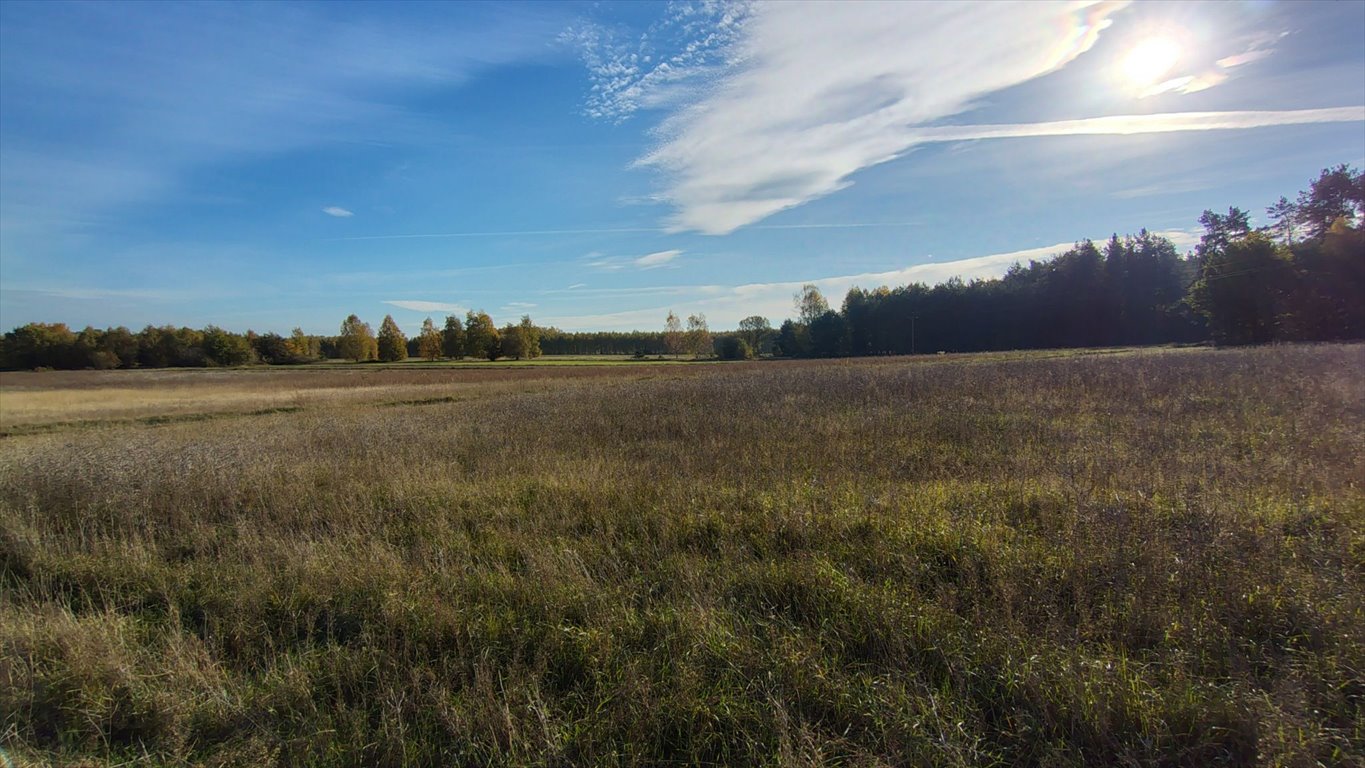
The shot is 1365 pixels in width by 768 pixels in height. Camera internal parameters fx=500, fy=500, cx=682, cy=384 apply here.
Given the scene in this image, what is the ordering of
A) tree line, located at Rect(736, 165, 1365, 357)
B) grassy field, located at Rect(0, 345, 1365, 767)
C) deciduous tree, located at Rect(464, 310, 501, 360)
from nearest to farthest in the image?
grassy field, located at Rect(0, 345, 1365, 767)
tree line, located at Rect(736, 165, 1365, 357)
deciduous tree, located at Rect(464, 310, 501, 360)

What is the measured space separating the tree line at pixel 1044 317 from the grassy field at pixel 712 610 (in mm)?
55708

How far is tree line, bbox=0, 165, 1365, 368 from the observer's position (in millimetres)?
43281

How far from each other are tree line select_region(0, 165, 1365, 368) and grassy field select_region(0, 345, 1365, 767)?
5571 centimetres

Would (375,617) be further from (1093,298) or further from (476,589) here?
(1093,298)

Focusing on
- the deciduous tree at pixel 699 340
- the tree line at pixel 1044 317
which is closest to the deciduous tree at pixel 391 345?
the tree line at pixel 1044 317

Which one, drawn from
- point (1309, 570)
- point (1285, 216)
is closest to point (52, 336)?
point (1309, 570)

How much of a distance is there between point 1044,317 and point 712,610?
94.3m

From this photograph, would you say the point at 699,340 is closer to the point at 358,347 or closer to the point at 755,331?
the point at 755,331

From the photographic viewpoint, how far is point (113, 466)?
8.37m

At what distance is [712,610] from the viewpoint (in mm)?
3592

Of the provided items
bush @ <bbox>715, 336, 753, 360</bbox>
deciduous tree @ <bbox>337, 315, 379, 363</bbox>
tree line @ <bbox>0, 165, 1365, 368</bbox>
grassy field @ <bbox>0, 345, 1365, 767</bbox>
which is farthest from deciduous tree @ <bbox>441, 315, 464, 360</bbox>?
grassy field @ <bbox>0, 345, 1365, 767</bbox>

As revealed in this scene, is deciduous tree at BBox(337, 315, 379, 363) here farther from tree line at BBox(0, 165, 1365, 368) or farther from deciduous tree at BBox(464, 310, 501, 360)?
deciduous tree at BBox(464, 310, 501, 360)

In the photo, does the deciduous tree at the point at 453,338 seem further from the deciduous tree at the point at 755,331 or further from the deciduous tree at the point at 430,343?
the deciduous tree at the point at 755,331

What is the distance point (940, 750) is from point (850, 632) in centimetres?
97
